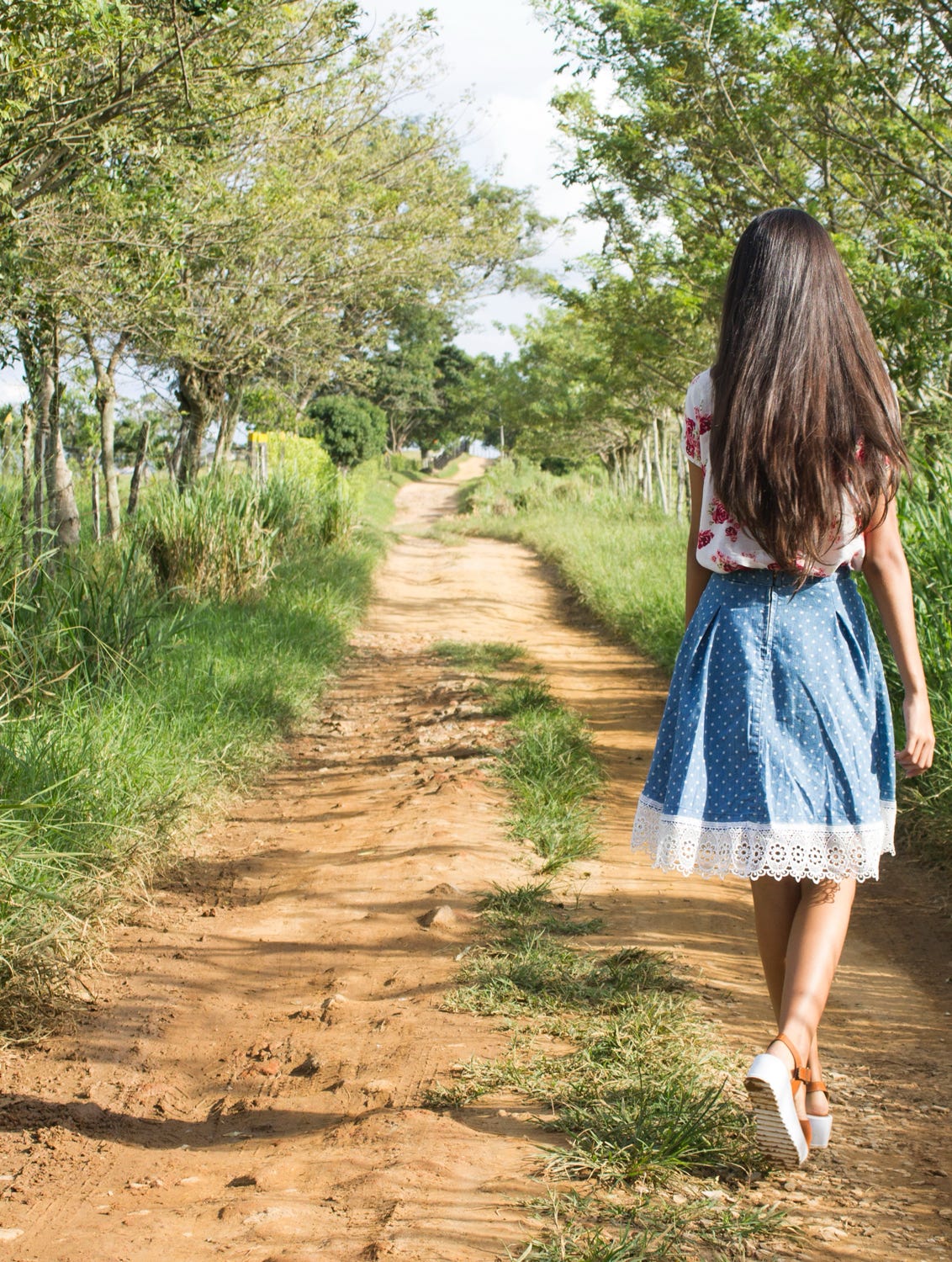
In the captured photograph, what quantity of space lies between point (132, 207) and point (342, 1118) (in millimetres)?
4785

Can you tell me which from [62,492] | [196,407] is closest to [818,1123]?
[62,492]

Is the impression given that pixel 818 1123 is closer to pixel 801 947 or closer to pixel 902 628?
pixel 801 947

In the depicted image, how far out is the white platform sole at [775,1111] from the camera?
2.02m

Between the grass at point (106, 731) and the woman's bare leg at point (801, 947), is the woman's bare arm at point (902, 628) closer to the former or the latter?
the woman's bare leg at point (801, 947)

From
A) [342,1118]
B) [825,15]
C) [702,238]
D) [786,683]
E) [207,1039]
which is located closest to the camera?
[786,683]

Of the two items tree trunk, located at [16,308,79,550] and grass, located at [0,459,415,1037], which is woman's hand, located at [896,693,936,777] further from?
tree trunk, located at [16,308,79,550]

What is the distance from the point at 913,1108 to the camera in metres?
2.62

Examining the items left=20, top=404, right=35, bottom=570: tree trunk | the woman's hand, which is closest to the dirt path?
the woman's hand

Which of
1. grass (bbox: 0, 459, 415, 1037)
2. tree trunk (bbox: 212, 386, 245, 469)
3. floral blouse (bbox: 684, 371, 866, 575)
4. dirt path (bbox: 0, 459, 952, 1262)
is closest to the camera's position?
dirt path (bbox: 0, 459, 952, 1262)

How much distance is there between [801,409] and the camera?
7.27 ft

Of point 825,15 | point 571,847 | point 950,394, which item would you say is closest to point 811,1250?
point 571,847

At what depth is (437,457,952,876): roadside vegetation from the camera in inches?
175

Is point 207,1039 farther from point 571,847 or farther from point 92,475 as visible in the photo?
point 92,475

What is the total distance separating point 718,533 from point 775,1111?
1.12 metres
